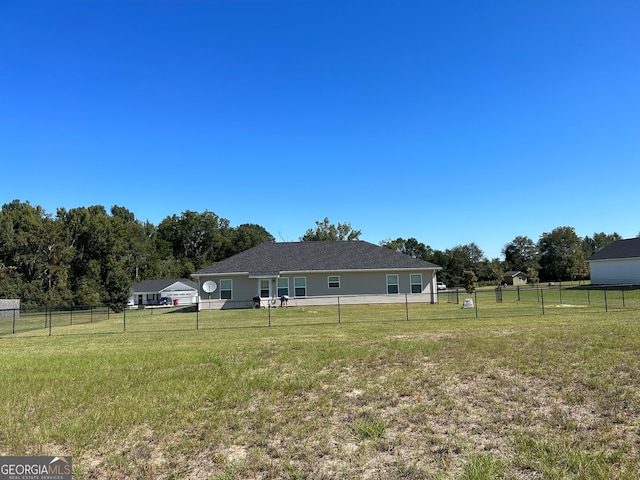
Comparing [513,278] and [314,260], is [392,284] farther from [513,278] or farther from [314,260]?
[513,278]

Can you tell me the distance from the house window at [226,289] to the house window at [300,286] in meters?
4.56

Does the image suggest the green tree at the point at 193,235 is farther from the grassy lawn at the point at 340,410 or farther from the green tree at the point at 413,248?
the grassy lawn at the point at 340,410

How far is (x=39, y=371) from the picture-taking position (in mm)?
8344

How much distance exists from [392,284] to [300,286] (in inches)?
262

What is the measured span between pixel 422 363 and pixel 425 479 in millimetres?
4164

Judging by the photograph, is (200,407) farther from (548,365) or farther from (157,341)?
(157,341)

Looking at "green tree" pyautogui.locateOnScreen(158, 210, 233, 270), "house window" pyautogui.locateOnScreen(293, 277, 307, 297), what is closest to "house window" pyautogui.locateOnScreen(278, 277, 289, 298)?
"house window" pyautogui.locateOnScreen(293, 277, 307, 297)

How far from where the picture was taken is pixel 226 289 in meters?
29.0

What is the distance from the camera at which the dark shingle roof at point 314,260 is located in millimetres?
29188

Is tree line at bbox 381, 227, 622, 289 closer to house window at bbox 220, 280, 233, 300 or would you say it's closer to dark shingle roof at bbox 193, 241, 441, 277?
dark shingle roof at bbox 193, 241, 441, 277

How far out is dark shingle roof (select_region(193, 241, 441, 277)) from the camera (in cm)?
2919

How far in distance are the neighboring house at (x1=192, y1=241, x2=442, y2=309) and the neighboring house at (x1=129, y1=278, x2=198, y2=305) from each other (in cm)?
2470

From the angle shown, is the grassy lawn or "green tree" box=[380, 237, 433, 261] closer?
the grassy lawn

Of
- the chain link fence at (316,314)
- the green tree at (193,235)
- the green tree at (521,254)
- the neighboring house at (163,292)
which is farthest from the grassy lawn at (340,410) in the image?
the green tree at (521,254)
